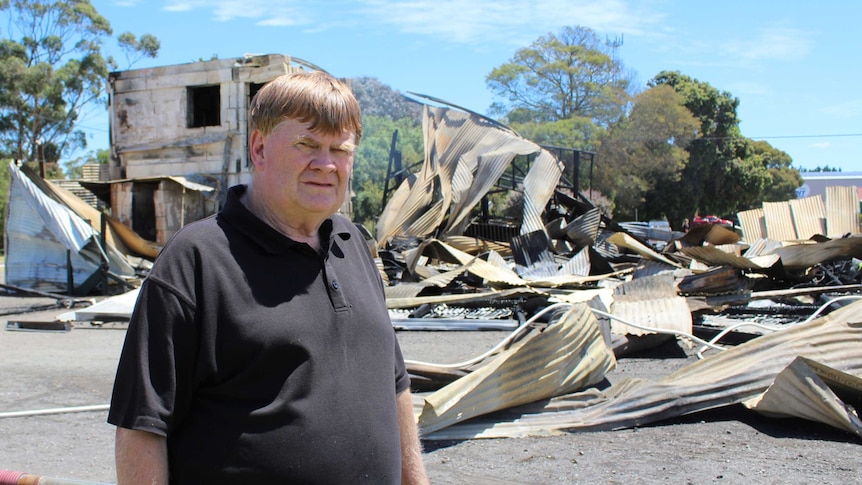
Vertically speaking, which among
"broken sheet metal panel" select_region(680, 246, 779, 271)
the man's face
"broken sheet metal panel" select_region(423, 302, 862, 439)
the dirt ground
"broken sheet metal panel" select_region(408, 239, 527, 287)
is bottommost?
the dirt ground

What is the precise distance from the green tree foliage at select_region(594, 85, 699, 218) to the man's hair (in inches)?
1649

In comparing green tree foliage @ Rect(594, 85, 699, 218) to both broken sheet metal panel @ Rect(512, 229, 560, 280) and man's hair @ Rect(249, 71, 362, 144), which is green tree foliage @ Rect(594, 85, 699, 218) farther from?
man's hair @ Rect(249, 71, 362, 144)

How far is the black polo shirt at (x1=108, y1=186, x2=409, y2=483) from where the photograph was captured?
58.6 inches

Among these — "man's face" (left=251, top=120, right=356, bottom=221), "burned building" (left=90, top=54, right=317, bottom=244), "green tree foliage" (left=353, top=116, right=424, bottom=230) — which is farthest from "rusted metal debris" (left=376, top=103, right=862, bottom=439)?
"green tree foliage" (left=353, top=116, right=424, bottom=230)

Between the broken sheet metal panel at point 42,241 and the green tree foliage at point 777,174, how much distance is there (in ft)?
157

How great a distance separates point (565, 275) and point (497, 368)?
225 inches

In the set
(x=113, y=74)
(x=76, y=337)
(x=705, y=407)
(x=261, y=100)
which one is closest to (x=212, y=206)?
(x=113, y=74)

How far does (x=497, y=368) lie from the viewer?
418 centimetres

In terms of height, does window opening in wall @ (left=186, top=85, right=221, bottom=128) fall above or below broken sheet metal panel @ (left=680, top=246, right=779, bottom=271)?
above

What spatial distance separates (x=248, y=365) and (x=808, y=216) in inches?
467

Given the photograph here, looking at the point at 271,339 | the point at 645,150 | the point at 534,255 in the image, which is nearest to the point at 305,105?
the point at 271,339

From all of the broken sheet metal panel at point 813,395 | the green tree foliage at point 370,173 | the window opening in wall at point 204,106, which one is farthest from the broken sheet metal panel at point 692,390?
the green tree foliage at point 370,173

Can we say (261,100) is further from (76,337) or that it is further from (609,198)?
(609,198)

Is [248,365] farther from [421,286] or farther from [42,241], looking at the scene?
[42,241]
